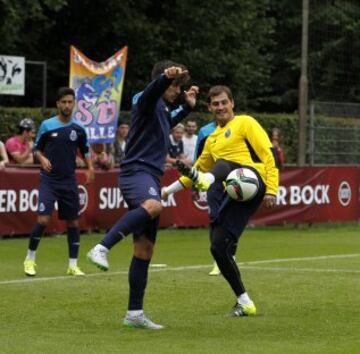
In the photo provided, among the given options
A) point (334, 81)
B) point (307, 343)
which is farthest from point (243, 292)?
point (334, 81)

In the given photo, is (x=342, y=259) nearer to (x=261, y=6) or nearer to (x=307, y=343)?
(x=307, y=343)

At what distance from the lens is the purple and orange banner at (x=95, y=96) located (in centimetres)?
2127

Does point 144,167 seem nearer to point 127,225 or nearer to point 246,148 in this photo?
point 127,225

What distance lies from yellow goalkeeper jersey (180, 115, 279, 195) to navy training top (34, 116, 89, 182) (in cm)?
388

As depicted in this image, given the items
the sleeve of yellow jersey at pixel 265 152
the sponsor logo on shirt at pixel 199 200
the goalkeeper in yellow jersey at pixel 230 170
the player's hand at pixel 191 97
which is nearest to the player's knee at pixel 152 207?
the goalkeeper in yellow jersey at pixel 230 170

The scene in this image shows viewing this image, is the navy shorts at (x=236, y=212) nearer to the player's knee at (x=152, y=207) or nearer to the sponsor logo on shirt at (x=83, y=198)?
the player's knee at (x=152, y=207)

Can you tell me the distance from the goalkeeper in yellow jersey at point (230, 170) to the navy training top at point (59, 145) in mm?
3951

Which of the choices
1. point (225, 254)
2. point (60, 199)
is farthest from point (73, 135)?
point (225, 254)

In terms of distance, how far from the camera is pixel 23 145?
21641mm

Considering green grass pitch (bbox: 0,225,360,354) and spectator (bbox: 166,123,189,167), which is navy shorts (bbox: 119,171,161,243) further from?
spectator (bbox: 166,123,189,167)

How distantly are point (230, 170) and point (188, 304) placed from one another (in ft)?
4.85

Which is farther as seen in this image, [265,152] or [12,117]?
[12,117]

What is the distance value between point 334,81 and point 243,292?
82.0 ft

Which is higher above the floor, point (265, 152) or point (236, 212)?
point (265, 152)
